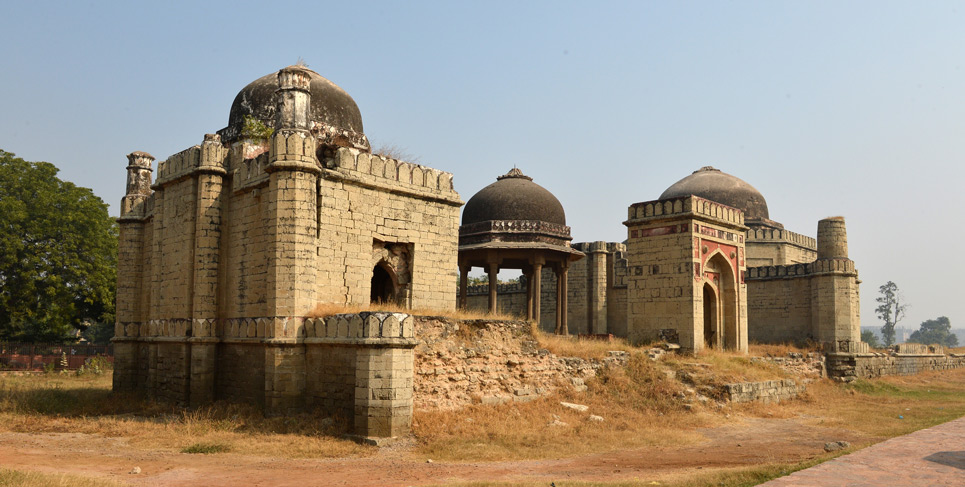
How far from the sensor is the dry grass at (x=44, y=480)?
8.02 meters

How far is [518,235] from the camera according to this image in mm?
24312

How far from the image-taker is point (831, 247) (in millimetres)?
26219

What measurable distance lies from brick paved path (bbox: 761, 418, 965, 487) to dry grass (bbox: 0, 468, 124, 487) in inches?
303

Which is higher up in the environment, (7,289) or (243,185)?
(243,185)

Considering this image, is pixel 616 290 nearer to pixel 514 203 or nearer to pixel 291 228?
pixel 514 203

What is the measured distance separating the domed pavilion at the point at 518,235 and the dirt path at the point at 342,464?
12.3m

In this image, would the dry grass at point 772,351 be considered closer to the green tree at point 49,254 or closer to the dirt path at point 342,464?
the dirt path at point 342,464

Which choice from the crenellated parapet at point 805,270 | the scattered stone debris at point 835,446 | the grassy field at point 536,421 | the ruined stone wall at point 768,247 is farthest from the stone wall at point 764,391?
the ruined stone wall at point 768,247

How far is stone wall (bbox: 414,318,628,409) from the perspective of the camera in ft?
44.0

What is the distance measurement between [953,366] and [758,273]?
14.9 m

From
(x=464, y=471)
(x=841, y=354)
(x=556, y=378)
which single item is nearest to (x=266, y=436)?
(x=464, y=471)

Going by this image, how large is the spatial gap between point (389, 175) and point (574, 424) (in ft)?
22.1

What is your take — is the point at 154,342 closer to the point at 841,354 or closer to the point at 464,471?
the point at 464,471

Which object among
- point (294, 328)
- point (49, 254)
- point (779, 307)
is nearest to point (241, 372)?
point (294, 328)
